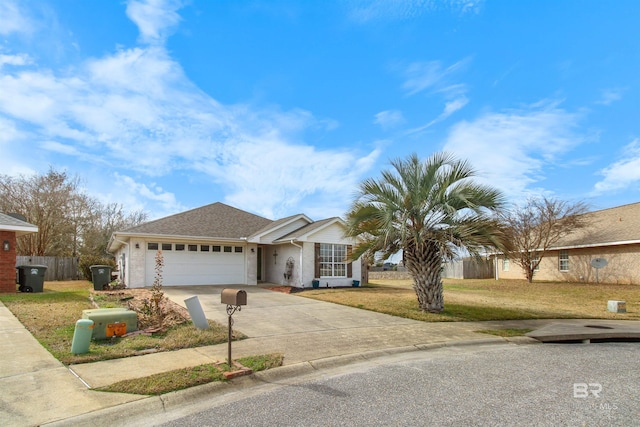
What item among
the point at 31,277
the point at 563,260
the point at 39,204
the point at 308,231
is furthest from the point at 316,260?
the point at 39,204

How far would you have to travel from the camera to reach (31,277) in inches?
604

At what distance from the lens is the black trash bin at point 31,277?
603 inches

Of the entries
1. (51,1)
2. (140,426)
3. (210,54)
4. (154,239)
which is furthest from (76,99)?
(140,426)

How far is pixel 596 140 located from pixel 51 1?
667 inches

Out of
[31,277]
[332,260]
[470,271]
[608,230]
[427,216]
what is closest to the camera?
[427,216]

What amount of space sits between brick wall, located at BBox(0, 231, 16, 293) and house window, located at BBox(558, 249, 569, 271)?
29.8m

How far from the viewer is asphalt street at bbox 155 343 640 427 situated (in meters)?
3.80

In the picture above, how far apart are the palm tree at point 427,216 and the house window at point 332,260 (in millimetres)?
7804

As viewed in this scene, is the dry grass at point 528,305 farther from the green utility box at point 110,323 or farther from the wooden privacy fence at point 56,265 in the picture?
the wooden privacy fence at point 56,265

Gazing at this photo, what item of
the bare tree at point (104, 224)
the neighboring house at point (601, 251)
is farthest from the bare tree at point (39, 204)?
the neighboring house at point (601, 251)

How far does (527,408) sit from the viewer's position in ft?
13.4

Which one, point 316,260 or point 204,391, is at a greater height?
point 316,260

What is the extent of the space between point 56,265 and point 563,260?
33548mm

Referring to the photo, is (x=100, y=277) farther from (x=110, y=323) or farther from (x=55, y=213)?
(x=55, y=213)
